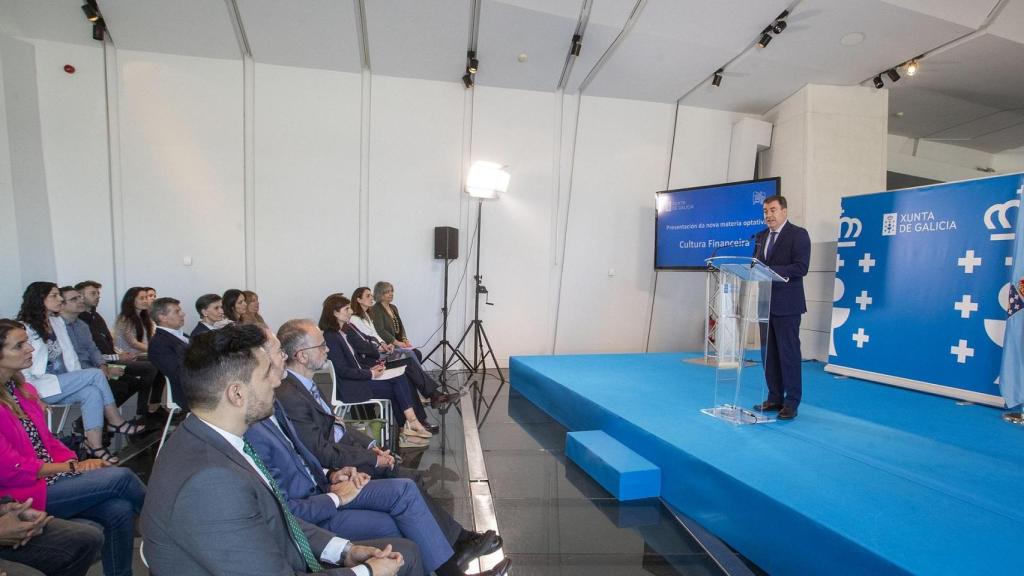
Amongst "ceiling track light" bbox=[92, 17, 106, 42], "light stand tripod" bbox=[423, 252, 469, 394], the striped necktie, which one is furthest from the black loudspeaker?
"ceiling track light" bbox=[92, 17, 106, 42]

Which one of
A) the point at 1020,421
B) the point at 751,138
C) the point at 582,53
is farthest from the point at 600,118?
the point at 1020,421

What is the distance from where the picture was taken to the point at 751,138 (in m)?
6.37

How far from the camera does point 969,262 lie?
12.8 ft

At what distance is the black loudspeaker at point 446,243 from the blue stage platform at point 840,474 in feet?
7.75

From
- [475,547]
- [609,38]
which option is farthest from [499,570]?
[609,38]

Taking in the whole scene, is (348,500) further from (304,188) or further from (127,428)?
(304,188)

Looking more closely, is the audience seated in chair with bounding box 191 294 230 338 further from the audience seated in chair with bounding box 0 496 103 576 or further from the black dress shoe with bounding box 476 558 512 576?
the black dress shoe with bounding box 476 558 512 576

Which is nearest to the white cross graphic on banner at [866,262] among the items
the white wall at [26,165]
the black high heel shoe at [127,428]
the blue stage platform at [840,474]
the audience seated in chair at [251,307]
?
the blue stage platform at [840,474]

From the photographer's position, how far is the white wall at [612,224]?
645cm

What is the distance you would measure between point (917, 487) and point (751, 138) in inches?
204

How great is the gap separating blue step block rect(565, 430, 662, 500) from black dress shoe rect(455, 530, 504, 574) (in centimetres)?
86

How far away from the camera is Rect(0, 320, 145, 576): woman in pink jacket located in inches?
65.8

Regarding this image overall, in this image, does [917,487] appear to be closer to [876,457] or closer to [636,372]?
[876,457]

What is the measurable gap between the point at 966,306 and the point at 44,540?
214 inches
